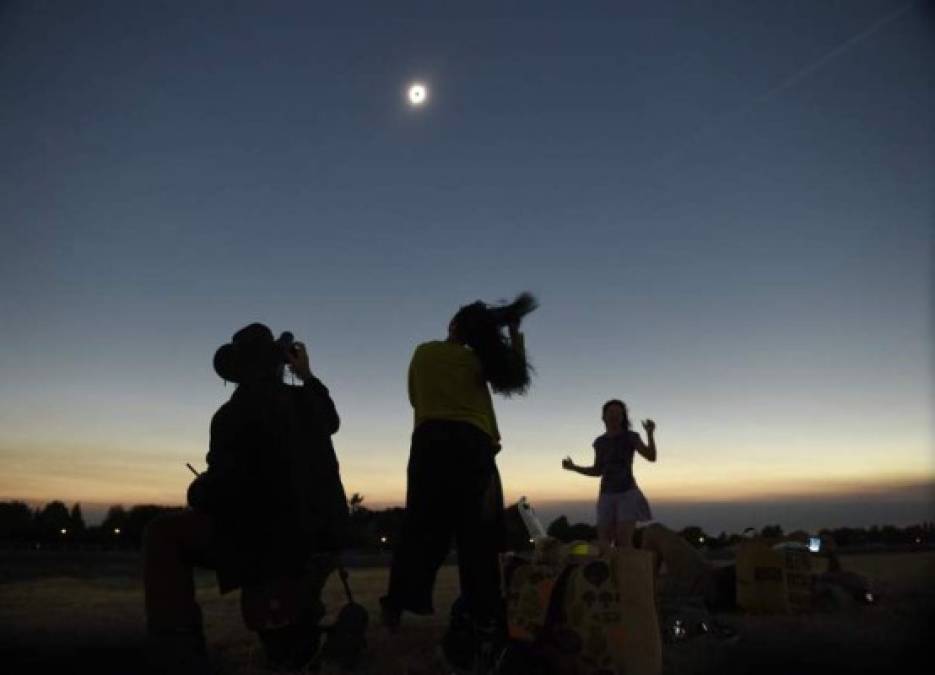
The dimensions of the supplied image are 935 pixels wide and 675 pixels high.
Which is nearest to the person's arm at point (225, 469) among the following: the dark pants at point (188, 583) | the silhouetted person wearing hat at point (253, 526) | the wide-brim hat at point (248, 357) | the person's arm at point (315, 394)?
the silhouetted person wearing hat at point (253, 526)

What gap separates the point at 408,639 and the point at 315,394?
1623 mm

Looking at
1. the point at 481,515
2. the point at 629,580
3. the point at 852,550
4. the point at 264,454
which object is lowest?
the point at 852,550

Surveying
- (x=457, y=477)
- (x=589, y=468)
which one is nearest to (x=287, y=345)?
(x=457, y=477)

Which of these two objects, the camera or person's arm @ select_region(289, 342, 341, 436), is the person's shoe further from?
the camera

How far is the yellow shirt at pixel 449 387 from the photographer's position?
181 inches

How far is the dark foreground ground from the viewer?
151 inches

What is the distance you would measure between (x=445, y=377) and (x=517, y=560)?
116 centimetres

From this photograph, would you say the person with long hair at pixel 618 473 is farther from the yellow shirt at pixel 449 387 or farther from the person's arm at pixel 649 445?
the yellow shirt at pixel 449 387

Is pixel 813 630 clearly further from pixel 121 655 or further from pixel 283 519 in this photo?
pixel 121 655

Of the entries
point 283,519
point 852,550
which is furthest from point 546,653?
point 852,550

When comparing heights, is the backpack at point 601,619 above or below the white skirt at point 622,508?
below

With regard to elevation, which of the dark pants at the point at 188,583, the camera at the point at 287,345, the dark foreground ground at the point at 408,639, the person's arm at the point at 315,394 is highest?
the camera at the point at 287,345

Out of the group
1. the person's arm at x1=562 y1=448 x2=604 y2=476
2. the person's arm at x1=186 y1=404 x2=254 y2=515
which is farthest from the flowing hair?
the person's arm at x1=562 y1=448 x2=604 y2=476

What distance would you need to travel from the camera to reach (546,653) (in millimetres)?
3557
